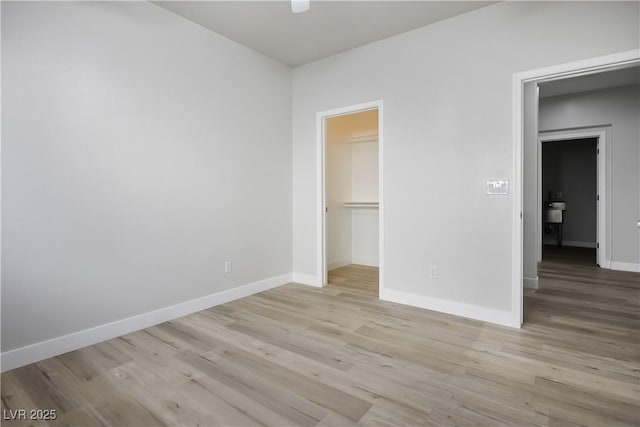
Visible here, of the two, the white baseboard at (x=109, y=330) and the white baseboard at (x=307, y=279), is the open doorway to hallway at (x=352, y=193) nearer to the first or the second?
the white baseboard at (x=307, y=279)

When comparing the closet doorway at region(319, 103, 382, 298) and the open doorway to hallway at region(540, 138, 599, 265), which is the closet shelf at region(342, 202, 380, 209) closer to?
the closet doorway at region(319, 103, 382, 298)

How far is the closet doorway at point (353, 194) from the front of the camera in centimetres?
501

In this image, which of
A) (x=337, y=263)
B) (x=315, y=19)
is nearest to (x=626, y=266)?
(x=337, y=263)

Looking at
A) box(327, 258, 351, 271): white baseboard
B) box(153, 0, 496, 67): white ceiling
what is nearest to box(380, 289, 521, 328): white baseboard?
box(327, 258, 351, 271): white baseboard

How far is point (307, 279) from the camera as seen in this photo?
420cm

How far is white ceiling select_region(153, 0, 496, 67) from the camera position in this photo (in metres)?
2.81

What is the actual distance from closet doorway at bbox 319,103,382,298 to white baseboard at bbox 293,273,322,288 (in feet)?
2.30

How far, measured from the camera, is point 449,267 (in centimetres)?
310

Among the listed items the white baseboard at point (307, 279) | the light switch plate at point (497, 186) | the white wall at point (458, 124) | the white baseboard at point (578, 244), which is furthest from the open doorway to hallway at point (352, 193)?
the white baseboard at point (578, 244)

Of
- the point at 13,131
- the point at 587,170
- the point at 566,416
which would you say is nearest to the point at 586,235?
the point at 587,170

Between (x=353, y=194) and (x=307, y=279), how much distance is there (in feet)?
6.23

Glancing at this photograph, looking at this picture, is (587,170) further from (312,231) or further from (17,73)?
(17,73)

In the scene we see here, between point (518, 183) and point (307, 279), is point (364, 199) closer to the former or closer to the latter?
point (307, 279)

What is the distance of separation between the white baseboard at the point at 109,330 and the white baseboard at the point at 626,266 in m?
5.54
